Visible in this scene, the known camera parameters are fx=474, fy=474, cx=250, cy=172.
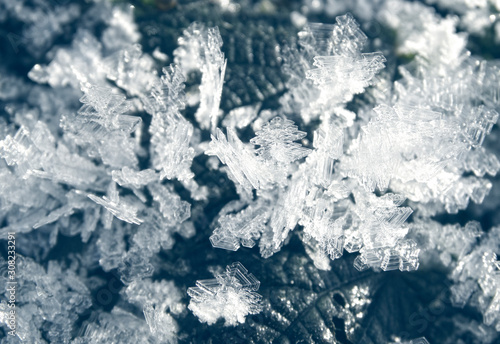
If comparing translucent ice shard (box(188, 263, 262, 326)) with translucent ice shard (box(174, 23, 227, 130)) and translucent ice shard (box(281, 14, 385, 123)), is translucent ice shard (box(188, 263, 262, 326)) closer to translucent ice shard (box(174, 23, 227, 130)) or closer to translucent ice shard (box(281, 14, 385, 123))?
translucent ice shard (box(174, 23, 227, 130))

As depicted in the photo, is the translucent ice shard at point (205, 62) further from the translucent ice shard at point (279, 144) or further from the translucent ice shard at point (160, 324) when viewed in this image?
the translucent ice shard at point (160, 324)

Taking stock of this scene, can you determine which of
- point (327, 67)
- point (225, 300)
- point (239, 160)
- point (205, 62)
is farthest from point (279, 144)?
point (225, 300)

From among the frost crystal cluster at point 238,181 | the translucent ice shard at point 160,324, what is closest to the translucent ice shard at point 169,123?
the frost crystal cluster at point 238,181

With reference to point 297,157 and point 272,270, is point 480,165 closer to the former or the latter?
point 297,157

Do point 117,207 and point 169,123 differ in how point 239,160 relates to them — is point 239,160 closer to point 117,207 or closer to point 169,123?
point 169,123

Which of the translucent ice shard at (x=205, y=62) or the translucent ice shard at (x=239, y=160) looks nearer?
the translucent ice shard at (x=239, y=160)

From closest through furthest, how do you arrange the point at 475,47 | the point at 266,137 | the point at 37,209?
the point at 266,137, the point at 37,209, the point at 475,47

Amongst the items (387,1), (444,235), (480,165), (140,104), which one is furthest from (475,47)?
(140,104)

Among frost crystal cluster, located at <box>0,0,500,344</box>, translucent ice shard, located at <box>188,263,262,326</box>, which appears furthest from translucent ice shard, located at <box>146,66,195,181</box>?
translucent ice shard, located at <box>188,263,262,326</box>
